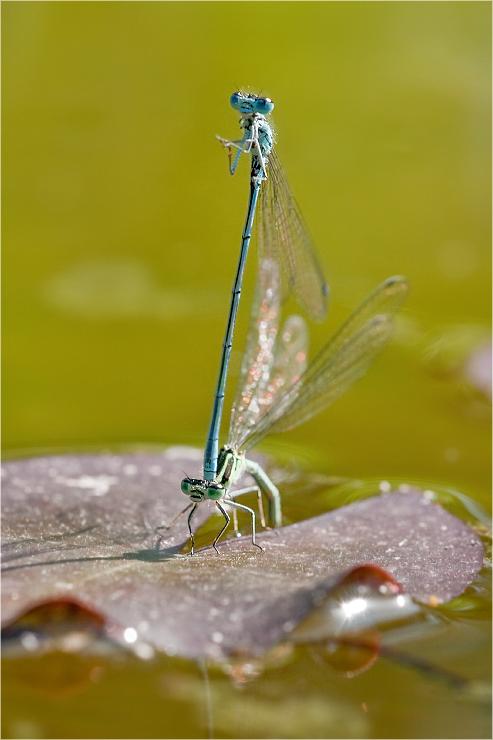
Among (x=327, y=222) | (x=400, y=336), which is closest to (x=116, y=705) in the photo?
(x=400, y=336)

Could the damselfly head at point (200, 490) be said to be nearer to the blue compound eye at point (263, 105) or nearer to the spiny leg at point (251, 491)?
the spiny leg at point (251, 491)

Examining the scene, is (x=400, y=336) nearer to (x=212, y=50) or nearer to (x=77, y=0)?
(x=212, y=50)

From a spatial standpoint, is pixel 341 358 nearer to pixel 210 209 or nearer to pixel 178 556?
pixel 178 556

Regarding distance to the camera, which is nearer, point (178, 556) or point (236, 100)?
point (178, 556)

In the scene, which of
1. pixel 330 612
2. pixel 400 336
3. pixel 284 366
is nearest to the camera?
pixel 330 612

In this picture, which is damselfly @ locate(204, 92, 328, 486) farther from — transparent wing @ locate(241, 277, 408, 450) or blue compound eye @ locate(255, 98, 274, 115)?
transparent wing @ locate(241, 277, 408, 450)

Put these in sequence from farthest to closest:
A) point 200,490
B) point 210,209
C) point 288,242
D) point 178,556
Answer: point 210,209, point 288,242, point 200,490, point 178,556

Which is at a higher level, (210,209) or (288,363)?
(210,209)

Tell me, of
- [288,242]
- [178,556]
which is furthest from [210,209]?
[178,556]
